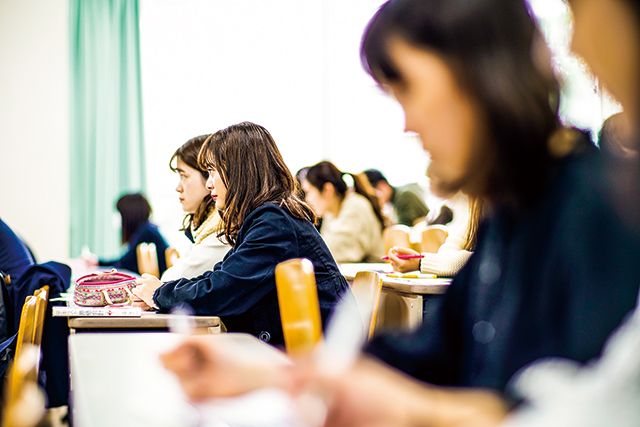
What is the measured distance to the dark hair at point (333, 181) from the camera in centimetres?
454

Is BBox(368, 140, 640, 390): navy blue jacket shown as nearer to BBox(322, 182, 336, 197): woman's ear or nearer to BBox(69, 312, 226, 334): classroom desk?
BBox(69, 312, 226, 334): classroom desk

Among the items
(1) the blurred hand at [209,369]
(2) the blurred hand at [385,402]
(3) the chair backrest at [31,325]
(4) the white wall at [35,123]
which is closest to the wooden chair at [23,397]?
(1) the blurred hand at [209,369]

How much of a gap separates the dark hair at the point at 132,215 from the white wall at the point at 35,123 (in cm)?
114

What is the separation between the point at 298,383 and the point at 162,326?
1524 millimetres

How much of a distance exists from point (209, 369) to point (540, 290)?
315 millimetres

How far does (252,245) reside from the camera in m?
1.90

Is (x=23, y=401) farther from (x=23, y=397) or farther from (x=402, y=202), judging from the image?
(x=402, y=202)

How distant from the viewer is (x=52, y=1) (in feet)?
18.1

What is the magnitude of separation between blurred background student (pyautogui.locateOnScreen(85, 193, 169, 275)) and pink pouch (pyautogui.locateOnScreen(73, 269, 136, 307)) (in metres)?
2.04

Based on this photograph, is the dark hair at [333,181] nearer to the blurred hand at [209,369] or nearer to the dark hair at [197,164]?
the dark hair at [197,164]

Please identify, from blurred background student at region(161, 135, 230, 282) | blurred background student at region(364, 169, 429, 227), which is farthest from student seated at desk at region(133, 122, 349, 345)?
blurred background student at region(364, 169, 429, 227)

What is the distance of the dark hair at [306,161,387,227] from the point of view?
14.9 ft

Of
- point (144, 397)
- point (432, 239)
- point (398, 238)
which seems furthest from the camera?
point (398, 238)

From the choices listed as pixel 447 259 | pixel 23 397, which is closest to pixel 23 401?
pixel 23 397
